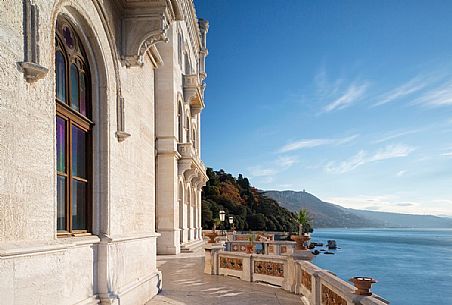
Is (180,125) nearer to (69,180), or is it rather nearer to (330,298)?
(330,298)

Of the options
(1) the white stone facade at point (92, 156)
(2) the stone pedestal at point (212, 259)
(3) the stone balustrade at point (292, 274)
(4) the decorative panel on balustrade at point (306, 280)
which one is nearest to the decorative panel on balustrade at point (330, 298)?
(3) the stone balustrade at point (292, 274)

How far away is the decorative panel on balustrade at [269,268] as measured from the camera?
463 inches

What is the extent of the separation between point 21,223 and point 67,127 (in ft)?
6.87

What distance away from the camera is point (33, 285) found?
14.8 feet

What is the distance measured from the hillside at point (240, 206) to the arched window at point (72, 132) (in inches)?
1613

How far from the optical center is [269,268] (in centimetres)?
1220

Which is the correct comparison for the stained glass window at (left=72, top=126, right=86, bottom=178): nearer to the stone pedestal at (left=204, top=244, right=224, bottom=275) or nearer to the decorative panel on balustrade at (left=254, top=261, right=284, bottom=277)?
the decorative panel on balustrade at (left=254, top=261, right=284, bottom=277)

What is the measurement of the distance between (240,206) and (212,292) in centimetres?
5186

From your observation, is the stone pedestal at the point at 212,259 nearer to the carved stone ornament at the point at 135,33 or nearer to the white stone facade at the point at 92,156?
the white stone facade at the point at 92,156

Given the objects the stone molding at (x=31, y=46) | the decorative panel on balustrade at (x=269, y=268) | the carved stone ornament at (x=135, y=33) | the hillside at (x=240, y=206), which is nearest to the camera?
the stone molding at (x=31, y=46)

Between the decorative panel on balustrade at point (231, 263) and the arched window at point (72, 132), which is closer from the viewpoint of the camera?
the arched window at point (72, 132)

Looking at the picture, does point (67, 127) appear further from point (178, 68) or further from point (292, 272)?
point (178, 68)

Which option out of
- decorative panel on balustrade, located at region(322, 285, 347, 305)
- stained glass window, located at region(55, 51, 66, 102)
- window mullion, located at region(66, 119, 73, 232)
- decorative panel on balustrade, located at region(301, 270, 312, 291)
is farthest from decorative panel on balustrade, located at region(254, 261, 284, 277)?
stained glass window, located at region(55, 51, 66, 102)

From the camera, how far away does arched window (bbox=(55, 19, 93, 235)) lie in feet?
19.8
